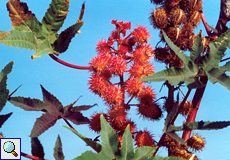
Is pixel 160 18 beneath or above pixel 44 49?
above

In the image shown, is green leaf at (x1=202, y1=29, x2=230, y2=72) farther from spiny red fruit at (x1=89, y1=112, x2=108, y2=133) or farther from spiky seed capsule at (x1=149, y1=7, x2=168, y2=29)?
spiny red fruit at (x1=89, y1=112, x2=108, y2=133)

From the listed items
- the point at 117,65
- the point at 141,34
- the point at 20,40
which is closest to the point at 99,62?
the point at 117,65

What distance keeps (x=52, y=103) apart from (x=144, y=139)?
57 centimetres

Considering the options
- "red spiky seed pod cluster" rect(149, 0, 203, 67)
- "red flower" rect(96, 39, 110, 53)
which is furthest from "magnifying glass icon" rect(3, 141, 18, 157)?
"red spiky seed pod cluster" rect(149, 0, 203, 67)

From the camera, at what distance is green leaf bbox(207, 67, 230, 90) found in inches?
57.0

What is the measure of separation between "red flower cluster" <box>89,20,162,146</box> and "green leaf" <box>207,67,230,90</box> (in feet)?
1.16

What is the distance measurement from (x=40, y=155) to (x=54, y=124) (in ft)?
0.90

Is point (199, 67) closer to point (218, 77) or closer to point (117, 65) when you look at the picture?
point (218, 77)

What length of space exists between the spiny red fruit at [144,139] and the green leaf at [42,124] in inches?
19.8

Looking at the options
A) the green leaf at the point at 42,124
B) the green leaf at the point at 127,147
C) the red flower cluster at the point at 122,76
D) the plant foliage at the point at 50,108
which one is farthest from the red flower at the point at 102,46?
the green leaf at the point at 127,147

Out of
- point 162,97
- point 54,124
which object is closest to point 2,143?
point 54,124

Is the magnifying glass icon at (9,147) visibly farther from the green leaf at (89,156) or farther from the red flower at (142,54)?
the red flower at (142,54)

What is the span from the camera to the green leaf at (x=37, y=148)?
5.03ft

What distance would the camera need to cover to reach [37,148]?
1.54 metres
